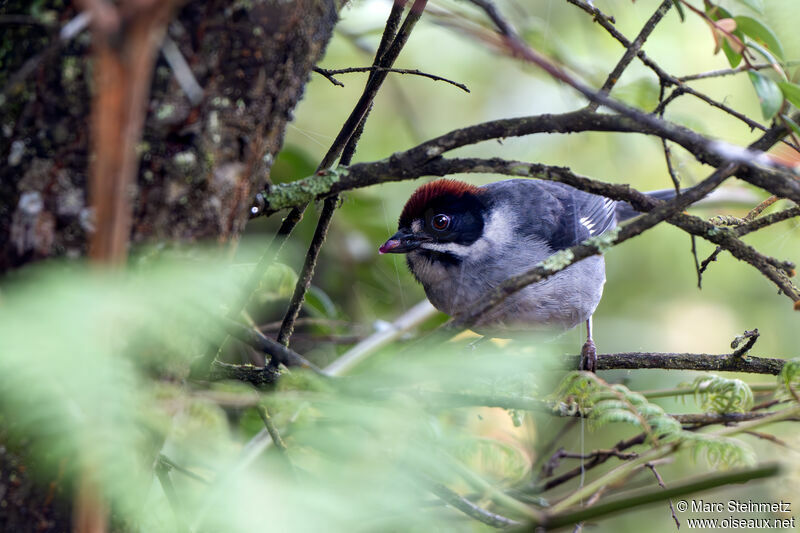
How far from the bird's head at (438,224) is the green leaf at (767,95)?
7.38 ft

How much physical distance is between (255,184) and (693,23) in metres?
5.29

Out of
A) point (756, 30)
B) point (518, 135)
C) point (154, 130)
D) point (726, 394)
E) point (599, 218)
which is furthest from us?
point (599, 218)

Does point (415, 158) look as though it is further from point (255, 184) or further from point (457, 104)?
point (457, 104)

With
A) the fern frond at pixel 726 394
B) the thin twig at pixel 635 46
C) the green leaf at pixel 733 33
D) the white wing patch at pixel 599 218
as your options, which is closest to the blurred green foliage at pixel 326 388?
the fern frond at pixel 726 394

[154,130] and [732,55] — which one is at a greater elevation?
[732,55]

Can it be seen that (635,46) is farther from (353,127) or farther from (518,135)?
(353,127)

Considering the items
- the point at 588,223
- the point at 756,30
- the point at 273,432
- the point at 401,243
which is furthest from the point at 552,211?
the point at 273,432

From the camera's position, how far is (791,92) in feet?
6.48

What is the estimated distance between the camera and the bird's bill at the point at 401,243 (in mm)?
3959

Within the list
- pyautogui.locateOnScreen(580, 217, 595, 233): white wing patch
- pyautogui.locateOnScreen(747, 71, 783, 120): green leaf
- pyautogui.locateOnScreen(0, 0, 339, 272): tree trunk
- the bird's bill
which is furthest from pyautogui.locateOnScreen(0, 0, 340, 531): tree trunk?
pyautogui.locateOnScreen(580, 217, 595, 233): white wing patch

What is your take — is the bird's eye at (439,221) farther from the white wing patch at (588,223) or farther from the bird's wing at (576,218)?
the white wing patch at (588,223)

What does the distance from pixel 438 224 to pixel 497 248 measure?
38cm

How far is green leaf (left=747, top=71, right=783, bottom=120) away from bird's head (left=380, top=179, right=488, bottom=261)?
2.25 metres

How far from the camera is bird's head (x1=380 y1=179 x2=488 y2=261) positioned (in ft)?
13.4
